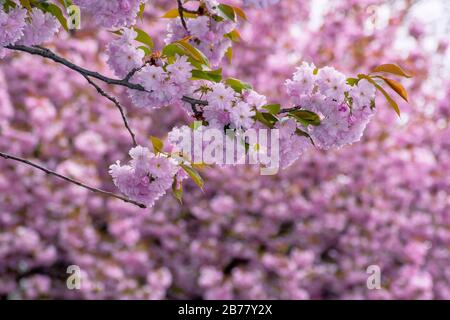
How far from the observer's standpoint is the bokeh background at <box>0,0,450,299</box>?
588 cm

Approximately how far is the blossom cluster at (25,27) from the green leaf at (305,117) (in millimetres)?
731

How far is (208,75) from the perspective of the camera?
6.06 ft

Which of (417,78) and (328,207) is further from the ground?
(417,78)

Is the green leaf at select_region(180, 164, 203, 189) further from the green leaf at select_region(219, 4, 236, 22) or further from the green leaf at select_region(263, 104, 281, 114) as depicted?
the green leaf at select_region(219, 4, 236, 22)

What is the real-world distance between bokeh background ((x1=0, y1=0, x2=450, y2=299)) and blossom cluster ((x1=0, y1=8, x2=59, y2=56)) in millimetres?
3812

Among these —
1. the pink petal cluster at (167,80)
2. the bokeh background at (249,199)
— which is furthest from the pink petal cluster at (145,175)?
the bokeh background at (249,199)

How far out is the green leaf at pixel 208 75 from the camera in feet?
6.01

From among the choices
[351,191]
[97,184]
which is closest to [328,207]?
[351,191]

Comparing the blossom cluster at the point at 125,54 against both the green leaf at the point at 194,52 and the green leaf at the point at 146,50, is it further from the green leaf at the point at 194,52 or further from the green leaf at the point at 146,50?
the green leaf at the point at 194,52

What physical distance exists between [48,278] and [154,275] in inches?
35.5

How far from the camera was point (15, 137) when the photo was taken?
19.3ft

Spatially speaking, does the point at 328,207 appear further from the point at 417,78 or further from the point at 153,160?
the point at 153,160

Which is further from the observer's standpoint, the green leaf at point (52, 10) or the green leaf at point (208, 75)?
the green leaf at point (52, 10)

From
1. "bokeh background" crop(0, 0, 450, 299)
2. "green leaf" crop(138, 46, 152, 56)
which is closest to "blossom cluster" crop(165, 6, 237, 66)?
"green leaf" crop(138, 46, 152, 56)
